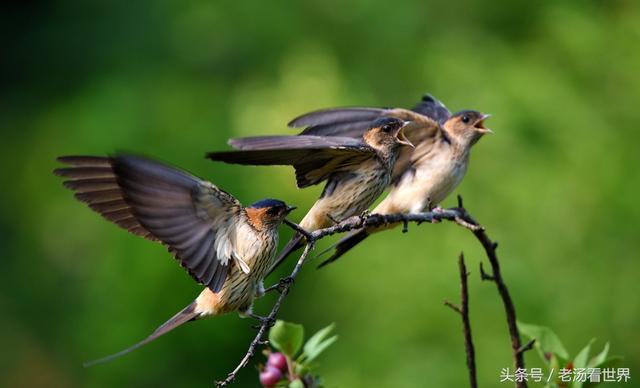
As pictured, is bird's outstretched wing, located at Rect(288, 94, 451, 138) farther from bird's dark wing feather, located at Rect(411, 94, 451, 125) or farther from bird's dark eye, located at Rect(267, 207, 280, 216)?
bird's dark eye, located at Rect(267, 207, 280, 216)

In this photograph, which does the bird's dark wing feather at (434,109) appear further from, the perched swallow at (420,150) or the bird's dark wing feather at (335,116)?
the bird's dark wing feather at (335,116)

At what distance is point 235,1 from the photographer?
8.74 meters

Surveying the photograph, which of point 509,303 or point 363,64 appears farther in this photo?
point 363,64

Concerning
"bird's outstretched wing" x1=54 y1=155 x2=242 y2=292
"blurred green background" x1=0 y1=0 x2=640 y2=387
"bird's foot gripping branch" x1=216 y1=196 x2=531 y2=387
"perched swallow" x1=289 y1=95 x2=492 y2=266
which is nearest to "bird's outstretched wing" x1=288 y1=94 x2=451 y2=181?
"perched swallow" x1=289 y1=95 x2=492 y2=266

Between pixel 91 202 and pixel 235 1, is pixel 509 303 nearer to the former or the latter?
pixel 91 202

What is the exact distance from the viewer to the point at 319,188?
19.6ft

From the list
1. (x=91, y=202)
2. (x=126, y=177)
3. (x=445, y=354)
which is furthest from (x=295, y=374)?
(x=445, y=354)

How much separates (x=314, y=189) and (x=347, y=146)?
2.96m

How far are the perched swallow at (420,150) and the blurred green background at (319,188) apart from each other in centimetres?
129

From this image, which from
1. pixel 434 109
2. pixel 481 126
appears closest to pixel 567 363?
pixel 481 126

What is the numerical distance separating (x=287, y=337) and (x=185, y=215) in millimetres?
651

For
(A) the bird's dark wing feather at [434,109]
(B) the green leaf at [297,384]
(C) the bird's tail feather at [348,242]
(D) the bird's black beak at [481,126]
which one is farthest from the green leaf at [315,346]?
(A) the bird's dark wing feather at [434,109]

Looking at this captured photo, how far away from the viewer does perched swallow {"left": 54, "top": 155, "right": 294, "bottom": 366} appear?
2609 mm

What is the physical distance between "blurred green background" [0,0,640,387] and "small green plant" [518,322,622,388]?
10.2 ft
